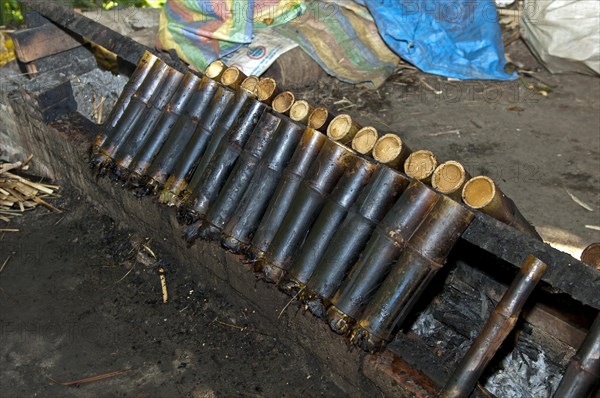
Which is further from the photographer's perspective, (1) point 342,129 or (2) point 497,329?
(1) point 342,129

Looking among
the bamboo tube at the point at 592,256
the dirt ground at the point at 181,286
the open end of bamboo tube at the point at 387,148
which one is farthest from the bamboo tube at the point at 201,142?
the bamboo tube at the point at 592,256

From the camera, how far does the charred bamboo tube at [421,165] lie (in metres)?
4.26

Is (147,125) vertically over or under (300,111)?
under

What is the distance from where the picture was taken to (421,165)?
4.31 m

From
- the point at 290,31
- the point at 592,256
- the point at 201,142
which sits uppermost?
the point at 290,31

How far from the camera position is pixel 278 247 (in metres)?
4.67

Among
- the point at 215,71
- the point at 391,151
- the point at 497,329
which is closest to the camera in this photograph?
the point at 497,329

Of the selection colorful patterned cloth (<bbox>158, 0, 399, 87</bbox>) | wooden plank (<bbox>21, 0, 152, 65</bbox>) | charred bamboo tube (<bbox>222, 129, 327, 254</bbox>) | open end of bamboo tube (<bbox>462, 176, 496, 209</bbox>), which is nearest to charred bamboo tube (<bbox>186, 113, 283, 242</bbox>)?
charred bamboo tube (<bbox>222, 129, 327, 254</bbox>)

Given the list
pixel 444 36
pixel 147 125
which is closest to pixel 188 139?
pixel 147 125

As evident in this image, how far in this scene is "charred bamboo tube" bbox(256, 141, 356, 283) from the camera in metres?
4.58

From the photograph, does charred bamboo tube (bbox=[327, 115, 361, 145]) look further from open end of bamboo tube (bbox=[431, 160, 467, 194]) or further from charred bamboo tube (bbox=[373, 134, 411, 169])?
open end of bamboo tube (bbox=[431, 160, 467, 194])

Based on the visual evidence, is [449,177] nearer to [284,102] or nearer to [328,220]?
[328,220]

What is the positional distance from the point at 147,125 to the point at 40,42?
203 cm

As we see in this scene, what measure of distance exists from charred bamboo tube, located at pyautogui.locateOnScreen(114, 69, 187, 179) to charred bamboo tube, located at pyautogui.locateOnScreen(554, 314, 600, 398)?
11.8ft
